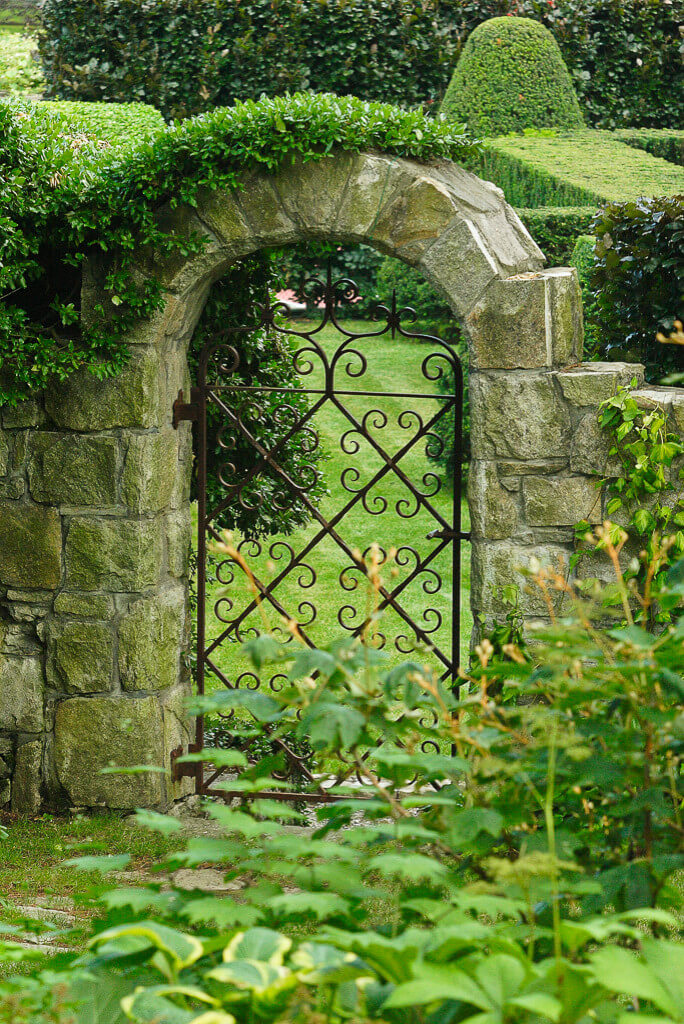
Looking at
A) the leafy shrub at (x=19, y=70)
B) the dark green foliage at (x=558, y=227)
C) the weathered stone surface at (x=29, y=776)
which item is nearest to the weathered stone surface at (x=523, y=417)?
the weathered stone surface at (x=29, y=776)

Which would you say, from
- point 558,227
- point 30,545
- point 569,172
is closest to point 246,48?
point 569,172

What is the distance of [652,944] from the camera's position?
1177 millimetres

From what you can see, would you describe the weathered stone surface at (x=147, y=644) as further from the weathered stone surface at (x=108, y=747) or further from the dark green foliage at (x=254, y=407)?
the dark green foliage at (x=254, y=407)

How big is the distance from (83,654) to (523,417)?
1726mm

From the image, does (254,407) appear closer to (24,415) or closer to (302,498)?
(302,498)

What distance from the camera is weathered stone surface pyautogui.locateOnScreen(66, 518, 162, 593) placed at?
3.75m

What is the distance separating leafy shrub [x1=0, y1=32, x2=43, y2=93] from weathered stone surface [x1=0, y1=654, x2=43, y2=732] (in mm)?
9452

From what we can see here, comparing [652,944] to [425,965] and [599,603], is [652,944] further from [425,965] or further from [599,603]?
[599,603]

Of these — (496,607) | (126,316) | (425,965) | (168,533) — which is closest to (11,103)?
(126,316)

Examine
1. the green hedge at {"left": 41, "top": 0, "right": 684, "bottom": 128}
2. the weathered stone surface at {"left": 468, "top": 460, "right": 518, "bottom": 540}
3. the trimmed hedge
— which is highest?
the green hedge at {"left": 41, "top": 0, "right": 684, "bottom": 128}

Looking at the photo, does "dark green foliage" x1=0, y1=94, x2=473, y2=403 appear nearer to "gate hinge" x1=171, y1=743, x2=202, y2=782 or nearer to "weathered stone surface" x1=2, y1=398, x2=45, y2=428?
"weathered stone surface" x1=2, y1=398, x2=45, y2=428

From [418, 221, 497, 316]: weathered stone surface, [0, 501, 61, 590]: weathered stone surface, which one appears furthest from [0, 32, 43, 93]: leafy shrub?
[418, 221, 497, 316]: weathered stone surface

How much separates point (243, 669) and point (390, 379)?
433cm

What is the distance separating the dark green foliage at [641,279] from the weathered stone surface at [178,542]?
1.83 metres
